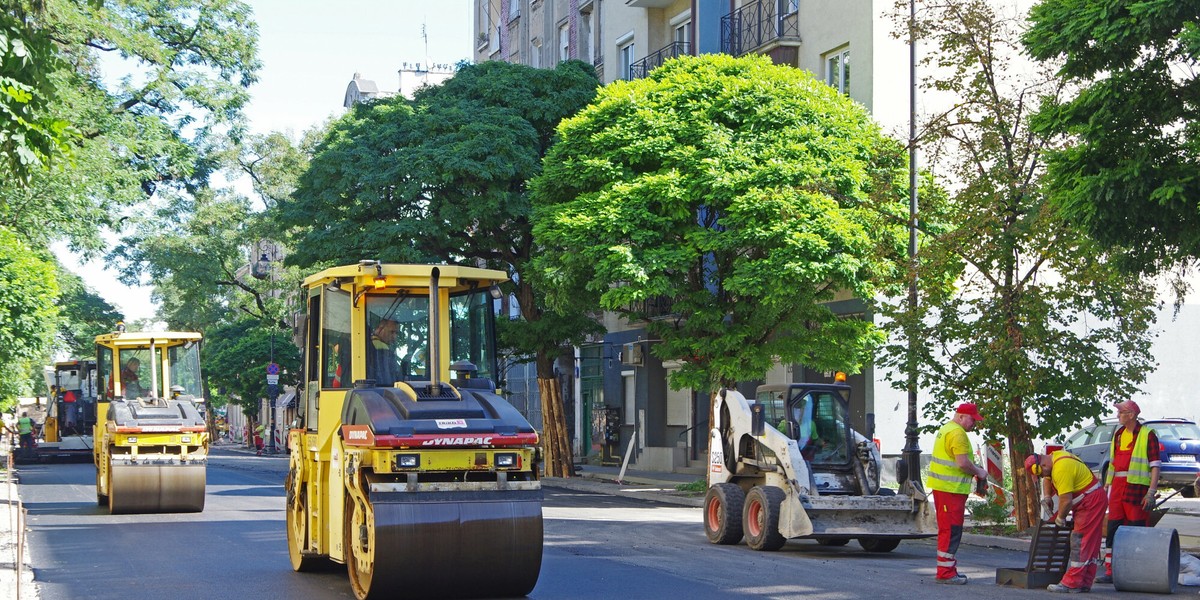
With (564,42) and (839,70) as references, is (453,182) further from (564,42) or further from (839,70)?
(564,42)

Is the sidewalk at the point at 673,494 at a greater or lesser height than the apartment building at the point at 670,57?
lesser

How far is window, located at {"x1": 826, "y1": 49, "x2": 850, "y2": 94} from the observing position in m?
31.8

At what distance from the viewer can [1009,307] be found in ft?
62.8

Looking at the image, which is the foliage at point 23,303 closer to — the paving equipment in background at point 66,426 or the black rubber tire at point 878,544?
the paving equipment in background at point 66,426

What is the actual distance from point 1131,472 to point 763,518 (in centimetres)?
413

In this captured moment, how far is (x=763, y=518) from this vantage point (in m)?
16.9

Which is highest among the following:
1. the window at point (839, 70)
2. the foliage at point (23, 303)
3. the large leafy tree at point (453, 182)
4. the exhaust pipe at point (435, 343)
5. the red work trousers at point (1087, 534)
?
the window at point (839, 70)

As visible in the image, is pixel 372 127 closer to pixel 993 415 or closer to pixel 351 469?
pixel 993 415

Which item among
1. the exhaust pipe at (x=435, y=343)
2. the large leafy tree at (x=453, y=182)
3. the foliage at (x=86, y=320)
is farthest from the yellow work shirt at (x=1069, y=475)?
the foliage at (x=86, y=320)

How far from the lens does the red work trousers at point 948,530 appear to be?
46.4 ft

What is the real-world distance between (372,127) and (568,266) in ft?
35.2

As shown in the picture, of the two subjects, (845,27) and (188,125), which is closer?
(845,27)

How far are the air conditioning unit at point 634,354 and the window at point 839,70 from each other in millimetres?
10760

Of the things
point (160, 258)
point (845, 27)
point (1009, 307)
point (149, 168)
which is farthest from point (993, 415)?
point (160, 258)
